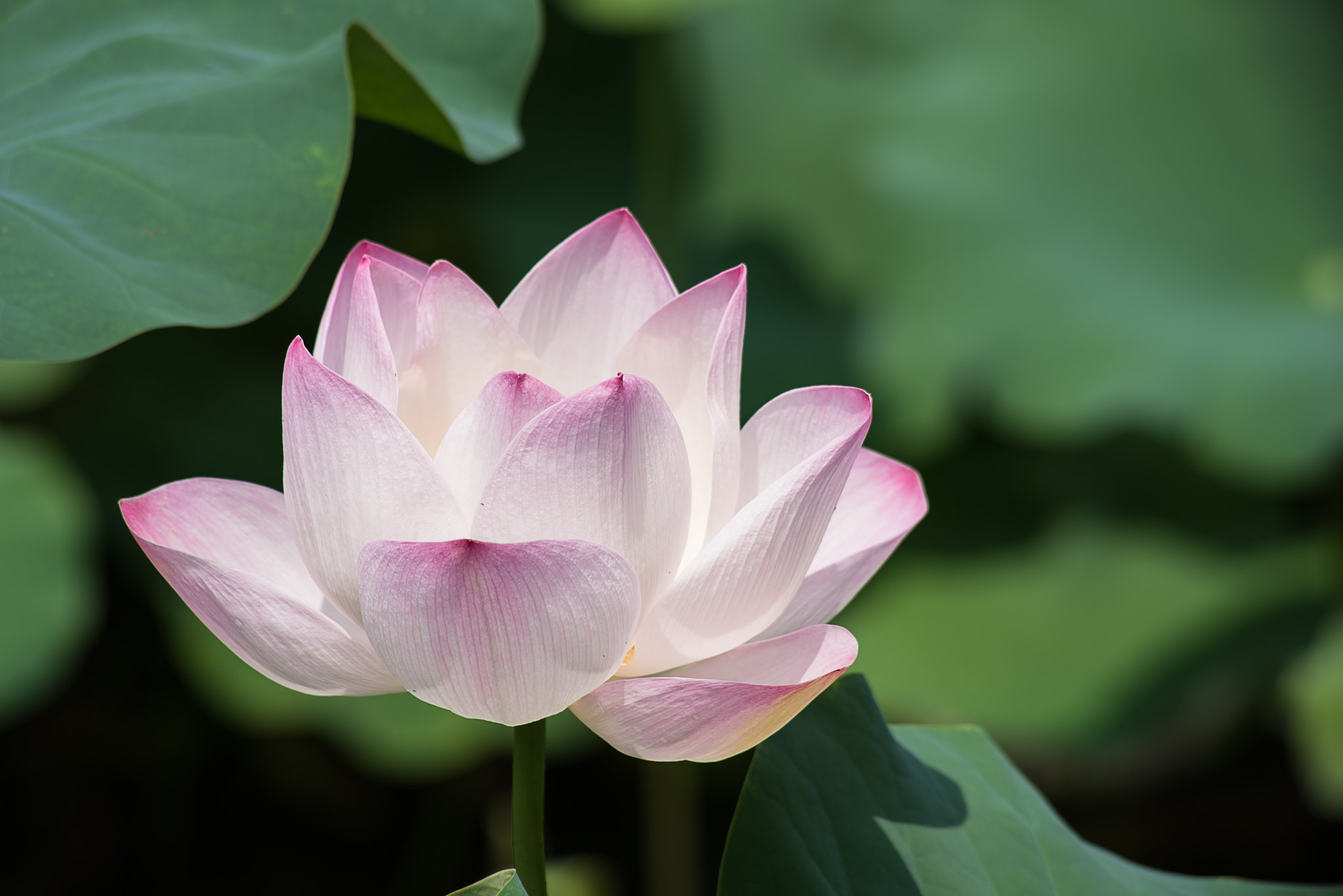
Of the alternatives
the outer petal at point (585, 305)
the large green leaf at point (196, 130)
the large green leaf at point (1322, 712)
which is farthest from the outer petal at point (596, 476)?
the large green leaf at point (1322, 712)

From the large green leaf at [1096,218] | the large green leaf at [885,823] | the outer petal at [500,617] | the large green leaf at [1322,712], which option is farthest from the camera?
the large green leaf at [1096,218]

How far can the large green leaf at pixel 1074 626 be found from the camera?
1684mm

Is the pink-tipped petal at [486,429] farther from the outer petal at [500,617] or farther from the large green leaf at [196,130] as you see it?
the large green leaf at [196,130]

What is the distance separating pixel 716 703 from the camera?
37cm

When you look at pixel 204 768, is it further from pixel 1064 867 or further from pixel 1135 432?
pixel 1064 867

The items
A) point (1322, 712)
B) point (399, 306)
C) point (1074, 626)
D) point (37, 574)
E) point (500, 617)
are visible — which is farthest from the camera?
point (1074, 626)

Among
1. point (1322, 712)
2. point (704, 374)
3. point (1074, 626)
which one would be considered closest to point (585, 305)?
point (704, 374)

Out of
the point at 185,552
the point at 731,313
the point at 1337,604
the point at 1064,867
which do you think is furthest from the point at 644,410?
the point at 1337,604

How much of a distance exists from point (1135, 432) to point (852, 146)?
65 centimetres

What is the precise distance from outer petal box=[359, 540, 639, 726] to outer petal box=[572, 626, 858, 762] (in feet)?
0.05

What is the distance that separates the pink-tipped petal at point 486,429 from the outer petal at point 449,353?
5cm

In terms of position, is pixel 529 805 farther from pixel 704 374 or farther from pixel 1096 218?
pixel 1096 218

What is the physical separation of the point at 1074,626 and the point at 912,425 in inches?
14.5

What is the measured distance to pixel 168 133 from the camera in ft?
2.01
